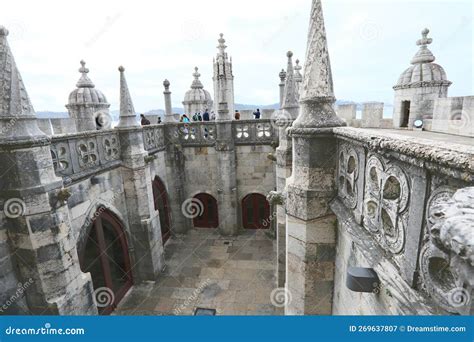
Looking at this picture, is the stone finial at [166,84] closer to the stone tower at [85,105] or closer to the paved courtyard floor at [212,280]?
the stone tower at [85,105]

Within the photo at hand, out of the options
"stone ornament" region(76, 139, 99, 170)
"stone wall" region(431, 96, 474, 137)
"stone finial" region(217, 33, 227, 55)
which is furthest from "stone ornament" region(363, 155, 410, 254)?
"stone finial" region(217, 33, 227, 55)

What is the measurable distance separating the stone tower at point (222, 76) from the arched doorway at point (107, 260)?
6.91 meters

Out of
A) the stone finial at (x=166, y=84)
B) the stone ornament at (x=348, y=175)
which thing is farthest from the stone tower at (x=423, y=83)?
the stone finial at (x=166, y=84)

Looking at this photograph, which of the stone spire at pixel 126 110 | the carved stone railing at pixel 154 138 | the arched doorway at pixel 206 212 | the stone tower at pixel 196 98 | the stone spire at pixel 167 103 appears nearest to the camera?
the stone spire at pixel 126 110

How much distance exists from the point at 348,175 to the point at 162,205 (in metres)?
10.8

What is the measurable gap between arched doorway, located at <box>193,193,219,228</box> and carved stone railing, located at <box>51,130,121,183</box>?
5920 mm

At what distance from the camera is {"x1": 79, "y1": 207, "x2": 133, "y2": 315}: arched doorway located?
8.01 metres

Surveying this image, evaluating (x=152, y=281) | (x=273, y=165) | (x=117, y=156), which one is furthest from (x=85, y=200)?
(x=273, y=165)

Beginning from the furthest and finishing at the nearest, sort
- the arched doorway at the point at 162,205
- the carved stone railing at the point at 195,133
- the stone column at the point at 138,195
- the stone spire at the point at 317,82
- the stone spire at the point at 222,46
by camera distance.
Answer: the stone spire at the point at 222,46
the carved stone railing at the point at 195,133
the arched doorway at the point at 162,205
the stone column at the point at 138,195
the stone spire at the point at 317,82

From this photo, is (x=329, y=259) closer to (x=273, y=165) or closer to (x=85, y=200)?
(x=85, y=200)

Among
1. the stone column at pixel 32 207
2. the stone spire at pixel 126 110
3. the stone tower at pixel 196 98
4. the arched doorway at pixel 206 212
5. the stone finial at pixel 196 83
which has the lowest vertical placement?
the arched doorway at pixel 206 212

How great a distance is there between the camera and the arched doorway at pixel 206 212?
1388 cm

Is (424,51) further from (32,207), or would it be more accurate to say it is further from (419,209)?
(32,207)

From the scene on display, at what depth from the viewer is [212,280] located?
395 inches
